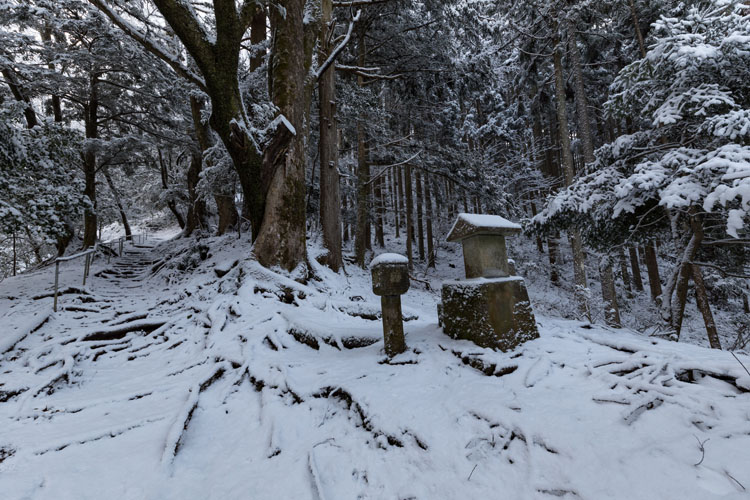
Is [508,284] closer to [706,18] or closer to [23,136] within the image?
[706,18]

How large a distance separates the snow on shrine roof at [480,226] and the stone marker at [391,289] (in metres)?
0.72

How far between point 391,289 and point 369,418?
44.4 inches

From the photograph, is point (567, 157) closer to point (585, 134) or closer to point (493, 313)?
point (585, 134)

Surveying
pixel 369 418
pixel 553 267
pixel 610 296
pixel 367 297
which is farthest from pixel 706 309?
pixel 553 267

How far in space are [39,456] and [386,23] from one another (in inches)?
484

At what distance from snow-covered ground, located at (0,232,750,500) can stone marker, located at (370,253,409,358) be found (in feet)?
0.50

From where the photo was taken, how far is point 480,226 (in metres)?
3.11

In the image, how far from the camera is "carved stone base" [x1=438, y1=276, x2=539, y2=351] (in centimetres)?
288

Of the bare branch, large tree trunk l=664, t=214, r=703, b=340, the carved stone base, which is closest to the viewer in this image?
the carved stone base

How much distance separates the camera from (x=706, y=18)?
5.42m

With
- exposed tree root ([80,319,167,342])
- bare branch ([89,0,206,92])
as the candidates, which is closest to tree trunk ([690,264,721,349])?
exposed tree root ([80,319,167,342])

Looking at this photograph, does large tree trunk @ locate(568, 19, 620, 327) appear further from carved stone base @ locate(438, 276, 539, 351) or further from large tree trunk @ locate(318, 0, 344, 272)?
carved stone base @ locate(438, 276, 539, 351)

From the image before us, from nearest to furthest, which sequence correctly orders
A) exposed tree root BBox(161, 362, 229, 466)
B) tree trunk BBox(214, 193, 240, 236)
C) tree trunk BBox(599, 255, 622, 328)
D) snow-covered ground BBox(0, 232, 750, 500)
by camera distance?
snow-covered ground BBox(0, 232, 750, 500) < exposed tree root BBox(161, 362, 229, 466) < tree trunk BBox(599, 255, 622, 328) < tree trunk BBox(214, 193, 240, 236)

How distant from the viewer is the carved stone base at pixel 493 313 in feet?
9.43
